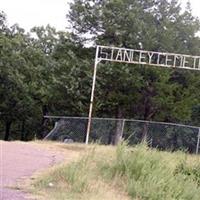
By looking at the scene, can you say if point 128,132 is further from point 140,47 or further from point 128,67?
point 140,47

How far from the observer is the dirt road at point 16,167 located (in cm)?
878

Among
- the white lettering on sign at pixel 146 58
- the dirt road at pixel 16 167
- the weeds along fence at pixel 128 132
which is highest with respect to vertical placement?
the white lettering on sign at pixel 146 58

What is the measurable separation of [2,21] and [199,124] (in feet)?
70.5

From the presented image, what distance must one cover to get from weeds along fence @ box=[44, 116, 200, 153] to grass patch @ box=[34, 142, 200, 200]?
10.0m

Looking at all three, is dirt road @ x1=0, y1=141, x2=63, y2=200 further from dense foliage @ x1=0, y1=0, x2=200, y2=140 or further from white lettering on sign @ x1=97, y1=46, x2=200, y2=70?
dense foliage @ x1=0, y1=0, x2=200, y2=140

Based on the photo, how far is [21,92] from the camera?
163 ft

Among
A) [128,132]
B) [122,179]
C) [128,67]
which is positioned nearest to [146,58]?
[128,67]

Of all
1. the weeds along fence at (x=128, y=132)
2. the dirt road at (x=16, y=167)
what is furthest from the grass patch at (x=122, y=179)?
the weeds along fence at (x=128, y=132)

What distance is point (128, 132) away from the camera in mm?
24219

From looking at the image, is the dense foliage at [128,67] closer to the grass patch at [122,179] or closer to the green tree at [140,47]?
the green tree at [140,47]

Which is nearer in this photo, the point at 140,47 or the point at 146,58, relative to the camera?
the point at 146,58

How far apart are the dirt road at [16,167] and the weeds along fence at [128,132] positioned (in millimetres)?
7378

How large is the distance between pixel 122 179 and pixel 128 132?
13.1 metres

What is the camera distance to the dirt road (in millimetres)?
8784
